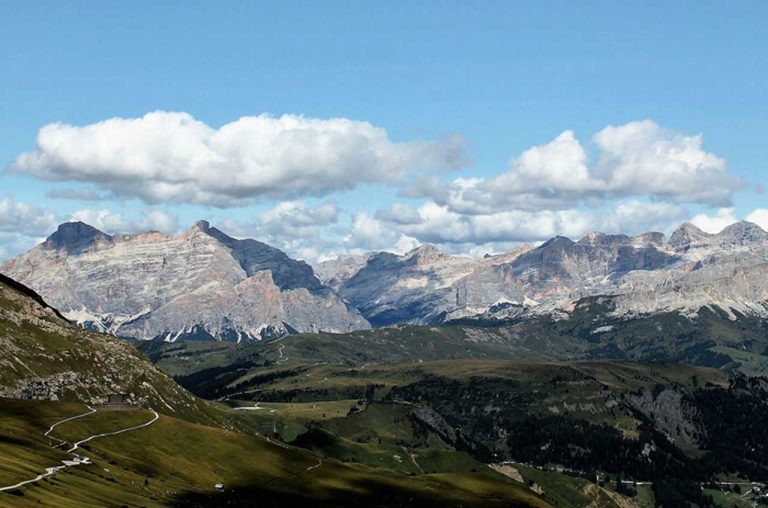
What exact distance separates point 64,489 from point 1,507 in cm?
4233

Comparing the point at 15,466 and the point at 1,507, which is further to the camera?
the point at 15,466

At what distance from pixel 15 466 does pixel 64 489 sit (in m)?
13.8

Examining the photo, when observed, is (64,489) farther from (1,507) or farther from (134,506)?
(1,507)

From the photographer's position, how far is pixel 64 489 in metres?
188

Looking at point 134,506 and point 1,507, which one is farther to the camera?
point 134,506

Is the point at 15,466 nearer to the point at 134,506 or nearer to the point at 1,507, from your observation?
the point at 134,506

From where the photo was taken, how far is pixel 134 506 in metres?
196

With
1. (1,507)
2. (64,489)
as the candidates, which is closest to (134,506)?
(64,489)

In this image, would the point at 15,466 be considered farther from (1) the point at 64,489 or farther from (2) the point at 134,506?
(2) the point at 134,506

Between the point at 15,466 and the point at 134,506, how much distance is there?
26.5m

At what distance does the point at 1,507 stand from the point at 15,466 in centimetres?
4970

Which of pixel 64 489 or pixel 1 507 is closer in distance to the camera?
pixel 1 507

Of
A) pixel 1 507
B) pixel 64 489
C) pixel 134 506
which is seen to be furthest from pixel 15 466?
pixel 1 507

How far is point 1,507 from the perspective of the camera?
147 m
